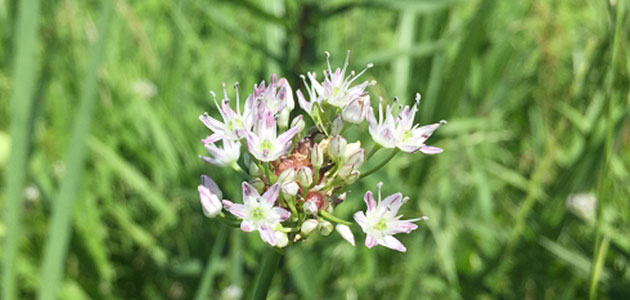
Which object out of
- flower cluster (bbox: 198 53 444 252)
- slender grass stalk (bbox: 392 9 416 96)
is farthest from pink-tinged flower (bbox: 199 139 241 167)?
slender grass stalk (bbox: 392 9 416 96)

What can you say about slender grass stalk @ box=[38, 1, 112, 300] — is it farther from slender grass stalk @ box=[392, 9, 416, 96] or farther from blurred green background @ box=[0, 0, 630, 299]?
slender grass stalk @ box=[392, 9, 416, 96]

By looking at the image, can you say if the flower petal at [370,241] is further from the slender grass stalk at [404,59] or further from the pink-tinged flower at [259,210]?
the slender grass stalk at [404,59]

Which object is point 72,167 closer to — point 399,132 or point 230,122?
point 230,122

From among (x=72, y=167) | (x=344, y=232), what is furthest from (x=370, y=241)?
(x=72, y=167)

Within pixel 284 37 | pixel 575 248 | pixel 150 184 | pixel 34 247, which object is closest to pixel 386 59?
pixel 284 37

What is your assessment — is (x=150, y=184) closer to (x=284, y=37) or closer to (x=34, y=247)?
(x=34, y=247)

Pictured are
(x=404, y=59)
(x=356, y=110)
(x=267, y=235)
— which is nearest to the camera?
(x=267, y=235)
